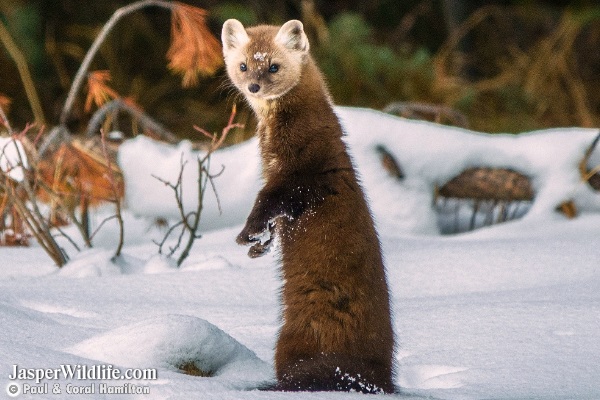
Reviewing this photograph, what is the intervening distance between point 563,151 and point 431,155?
67cm

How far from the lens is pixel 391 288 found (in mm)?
3396

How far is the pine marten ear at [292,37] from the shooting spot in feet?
9.82

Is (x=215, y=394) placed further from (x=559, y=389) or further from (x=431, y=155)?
(x=431, y=155)

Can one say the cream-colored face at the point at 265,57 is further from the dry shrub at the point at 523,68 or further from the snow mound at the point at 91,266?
the dry shrub at the point at 523,68

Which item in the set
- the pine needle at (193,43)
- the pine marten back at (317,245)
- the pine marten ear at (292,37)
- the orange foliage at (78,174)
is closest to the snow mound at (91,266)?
the orange foliage at (78,174)

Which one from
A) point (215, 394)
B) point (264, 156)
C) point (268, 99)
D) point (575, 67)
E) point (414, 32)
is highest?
point (414, 32)

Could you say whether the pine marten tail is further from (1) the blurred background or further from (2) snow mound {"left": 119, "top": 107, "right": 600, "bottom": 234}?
(1) the blurred background

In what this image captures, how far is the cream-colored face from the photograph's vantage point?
2.85 metres

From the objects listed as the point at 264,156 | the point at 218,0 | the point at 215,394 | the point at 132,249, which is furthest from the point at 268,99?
the point at 218,0

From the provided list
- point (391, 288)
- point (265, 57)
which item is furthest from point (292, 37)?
point (391, 288)

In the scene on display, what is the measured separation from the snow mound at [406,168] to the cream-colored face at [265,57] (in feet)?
5.31

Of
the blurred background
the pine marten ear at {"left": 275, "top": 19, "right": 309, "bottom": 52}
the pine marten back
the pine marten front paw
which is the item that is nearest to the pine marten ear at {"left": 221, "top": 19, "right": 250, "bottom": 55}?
the pine marten ear at {"left": 275, "top": 19, "right": 309, "bottom": 52}

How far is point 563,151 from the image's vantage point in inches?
185

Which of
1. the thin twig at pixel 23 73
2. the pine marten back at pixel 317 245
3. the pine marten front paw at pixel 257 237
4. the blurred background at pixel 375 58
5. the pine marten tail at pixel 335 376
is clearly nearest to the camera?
the pine marten tail at pixel 335 376
